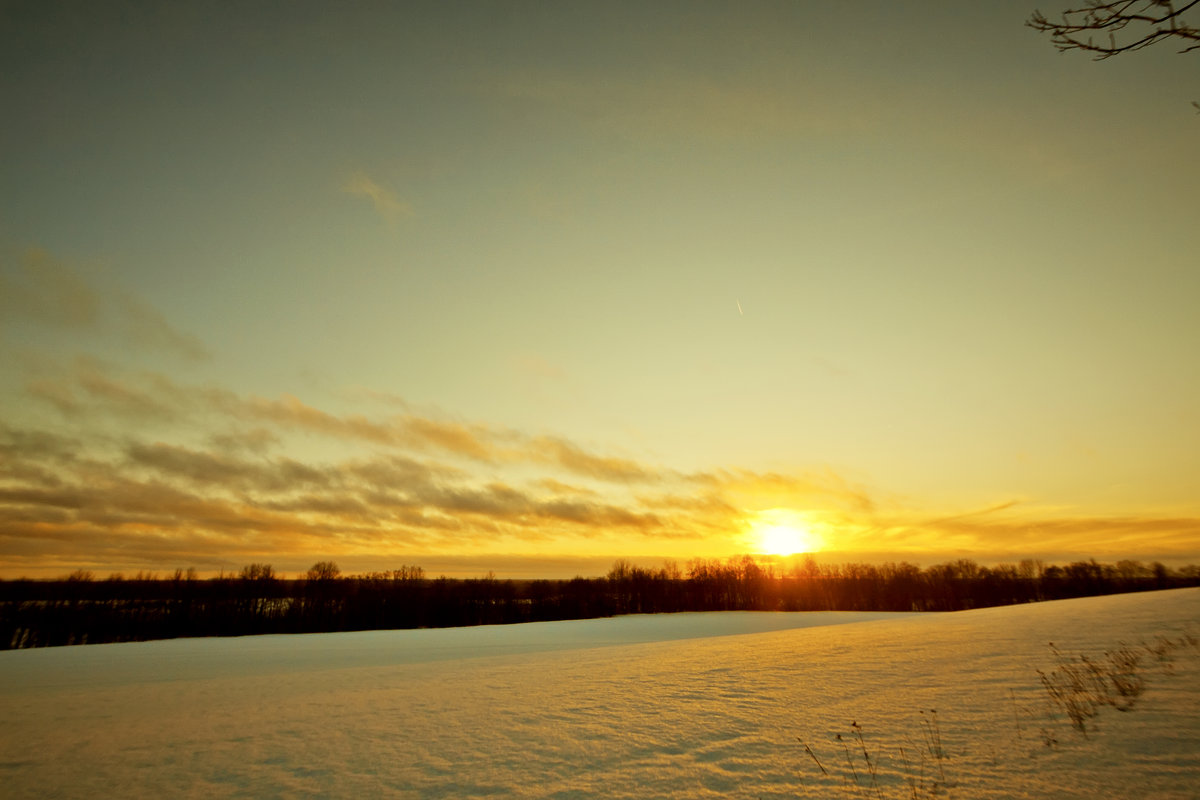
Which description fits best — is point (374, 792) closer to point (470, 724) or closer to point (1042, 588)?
point (470, 724)

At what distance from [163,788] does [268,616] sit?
114 m

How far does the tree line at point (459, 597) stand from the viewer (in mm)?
95250

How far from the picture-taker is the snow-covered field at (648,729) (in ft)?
33.2

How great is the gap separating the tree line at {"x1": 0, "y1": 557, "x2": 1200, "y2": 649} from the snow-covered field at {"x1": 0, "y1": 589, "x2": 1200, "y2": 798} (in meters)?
82.8

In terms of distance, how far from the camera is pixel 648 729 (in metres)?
13.9

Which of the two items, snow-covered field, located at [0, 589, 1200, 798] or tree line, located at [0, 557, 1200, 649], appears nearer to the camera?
snow-covered field, located at [0, 589, 1200, 798]

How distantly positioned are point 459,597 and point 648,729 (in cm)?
12200

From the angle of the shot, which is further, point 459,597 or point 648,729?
point 459,597

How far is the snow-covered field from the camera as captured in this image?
398 inches

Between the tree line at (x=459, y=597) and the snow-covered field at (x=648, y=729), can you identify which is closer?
the snow-covered field at (x=648, y=729)

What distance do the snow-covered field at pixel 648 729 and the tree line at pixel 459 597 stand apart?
82.8 metres

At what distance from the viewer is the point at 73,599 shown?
422 ft

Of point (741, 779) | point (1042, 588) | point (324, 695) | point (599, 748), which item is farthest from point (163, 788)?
point (1042, 588)

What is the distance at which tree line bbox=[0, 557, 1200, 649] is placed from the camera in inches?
3750
